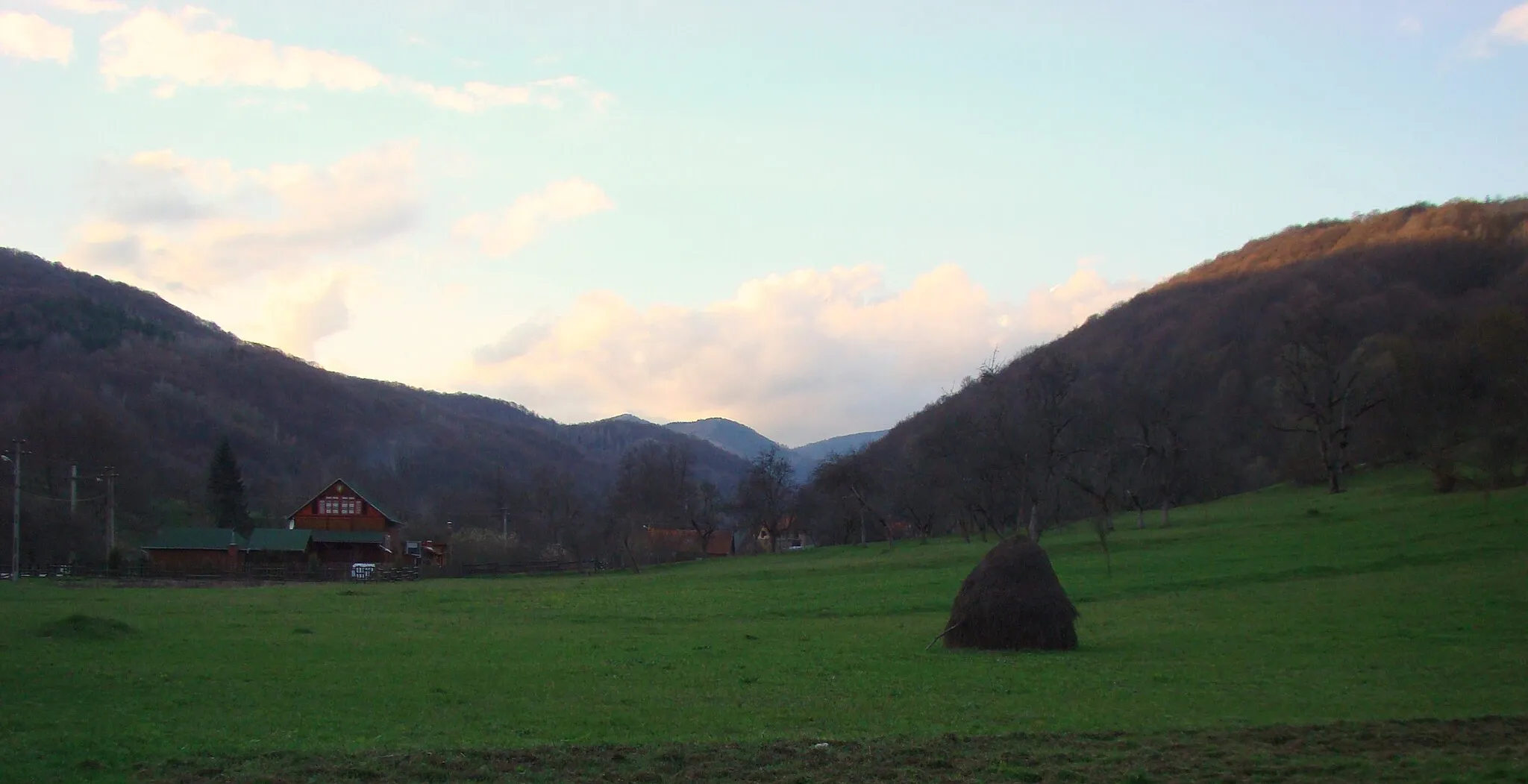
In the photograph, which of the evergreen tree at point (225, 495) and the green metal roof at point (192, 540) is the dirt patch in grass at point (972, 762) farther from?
the evergreen tree at point (225, 495)

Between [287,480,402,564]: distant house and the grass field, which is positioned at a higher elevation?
[287,480,402,564]: distant house

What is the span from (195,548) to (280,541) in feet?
24.9

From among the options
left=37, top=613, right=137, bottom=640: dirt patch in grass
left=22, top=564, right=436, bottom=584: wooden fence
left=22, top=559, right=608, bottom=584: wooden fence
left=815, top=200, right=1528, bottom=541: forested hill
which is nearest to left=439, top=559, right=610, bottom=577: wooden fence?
left=22, top=559, right=608, bottom=584: wooden fence

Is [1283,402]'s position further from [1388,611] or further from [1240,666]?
[1240,666]

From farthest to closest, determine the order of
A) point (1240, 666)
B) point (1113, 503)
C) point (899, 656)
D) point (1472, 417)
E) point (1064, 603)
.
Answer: point (1113, 503)
point (1472, 417)
point (1064, 603)
point (899, 656)
point (1240, 666)

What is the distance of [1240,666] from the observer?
2434 cm

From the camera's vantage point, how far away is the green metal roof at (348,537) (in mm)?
100250

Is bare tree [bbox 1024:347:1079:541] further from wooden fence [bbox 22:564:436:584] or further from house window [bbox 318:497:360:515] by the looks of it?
house window [bbox 318:497:360:515]

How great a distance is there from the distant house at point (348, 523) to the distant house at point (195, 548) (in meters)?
11.5

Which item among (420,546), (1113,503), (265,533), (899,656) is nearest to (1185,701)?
(899,656)

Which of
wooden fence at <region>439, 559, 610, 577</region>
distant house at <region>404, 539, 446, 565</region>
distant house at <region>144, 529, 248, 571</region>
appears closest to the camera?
wooden fence at <region>439, 559, 610, 577</region>

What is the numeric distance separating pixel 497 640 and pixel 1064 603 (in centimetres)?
1618

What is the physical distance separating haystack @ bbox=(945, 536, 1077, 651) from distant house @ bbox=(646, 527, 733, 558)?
7629 centimetres

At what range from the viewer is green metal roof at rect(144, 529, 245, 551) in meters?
87.7
